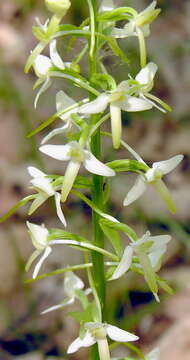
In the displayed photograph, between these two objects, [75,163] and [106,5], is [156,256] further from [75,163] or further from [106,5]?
[106,5]

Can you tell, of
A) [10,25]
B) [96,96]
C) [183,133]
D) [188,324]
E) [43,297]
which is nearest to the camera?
[96,96]

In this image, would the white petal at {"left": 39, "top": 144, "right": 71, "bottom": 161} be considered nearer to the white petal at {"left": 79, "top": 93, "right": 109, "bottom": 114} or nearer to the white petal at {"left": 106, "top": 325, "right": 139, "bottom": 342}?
the white petal at {"left": 79, "top": 93, "right": 109, "bottom": 114}

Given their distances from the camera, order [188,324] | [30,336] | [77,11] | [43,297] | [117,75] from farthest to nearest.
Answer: [77,11] < [117,75] < [43,297] < [30,336] < [188,324]

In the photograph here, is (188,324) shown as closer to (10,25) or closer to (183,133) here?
(183,133)

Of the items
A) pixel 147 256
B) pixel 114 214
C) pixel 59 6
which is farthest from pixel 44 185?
pixel 114 214

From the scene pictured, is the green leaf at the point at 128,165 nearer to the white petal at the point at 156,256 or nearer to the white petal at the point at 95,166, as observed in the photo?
the white petal at the point at 95,166

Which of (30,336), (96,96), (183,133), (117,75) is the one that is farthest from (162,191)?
(183,133)

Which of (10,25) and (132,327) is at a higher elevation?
(10,25)
